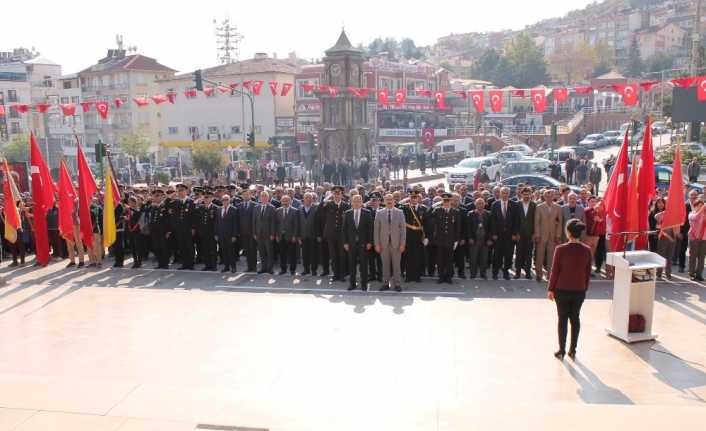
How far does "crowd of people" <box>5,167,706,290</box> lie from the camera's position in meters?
12.0

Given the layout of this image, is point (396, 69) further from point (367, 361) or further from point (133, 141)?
point (367, 361)

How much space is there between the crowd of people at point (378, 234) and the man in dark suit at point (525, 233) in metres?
0.02

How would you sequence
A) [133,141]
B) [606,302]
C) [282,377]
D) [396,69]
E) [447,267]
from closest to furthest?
1. [282,377]
2. [606,302]
3. [447,267]
4. [133,141]
5. [396,69]

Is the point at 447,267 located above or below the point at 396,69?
below

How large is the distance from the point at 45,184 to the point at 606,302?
12090 millimetres

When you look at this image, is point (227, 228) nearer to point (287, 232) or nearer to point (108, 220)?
point (287, 232)

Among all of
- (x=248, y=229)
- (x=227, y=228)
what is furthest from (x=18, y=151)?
(x=248, y=229)

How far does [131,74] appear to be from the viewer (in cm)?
6894

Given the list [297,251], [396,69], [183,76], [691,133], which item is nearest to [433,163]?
[691,133]

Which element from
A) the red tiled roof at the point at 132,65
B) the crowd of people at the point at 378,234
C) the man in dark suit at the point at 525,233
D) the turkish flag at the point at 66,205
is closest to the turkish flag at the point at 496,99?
the crowd of people at the point at 378,234

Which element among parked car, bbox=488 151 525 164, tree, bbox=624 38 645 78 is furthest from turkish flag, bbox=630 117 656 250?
tree, bbox=624 38 645 78

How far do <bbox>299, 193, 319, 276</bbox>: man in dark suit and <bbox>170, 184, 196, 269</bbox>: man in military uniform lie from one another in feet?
8.46

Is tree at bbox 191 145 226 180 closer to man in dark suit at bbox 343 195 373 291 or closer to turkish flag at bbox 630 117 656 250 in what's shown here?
man in dark suit at bbox 343 195 373 291

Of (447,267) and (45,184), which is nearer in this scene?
(447,267)
